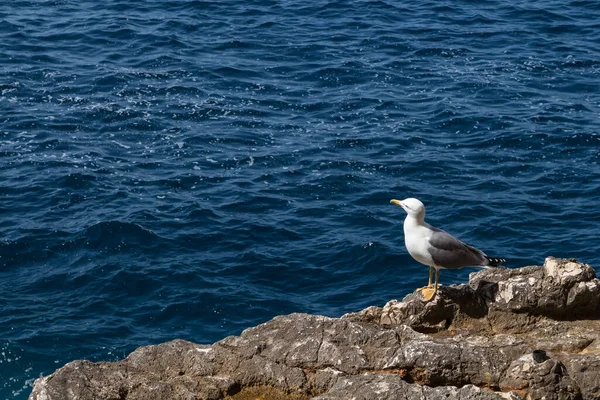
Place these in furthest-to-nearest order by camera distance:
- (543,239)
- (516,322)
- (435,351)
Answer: (543,239) → (516,322) → (435,351)

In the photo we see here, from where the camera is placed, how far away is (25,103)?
43.9 m

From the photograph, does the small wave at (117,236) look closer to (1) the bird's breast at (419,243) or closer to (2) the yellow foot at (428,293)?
(1) the bird's breast at (419,243)

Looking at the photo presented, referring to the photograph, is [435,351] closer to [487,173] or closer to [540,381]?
[540,381]

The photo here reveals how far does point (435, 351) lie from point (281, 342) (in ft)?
8.02

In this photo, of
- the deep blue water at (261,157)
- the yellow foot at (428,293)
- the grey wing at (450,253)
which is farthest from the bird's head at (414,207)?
the deep blue water at (261,157)

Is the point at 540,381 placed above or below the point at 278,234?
above

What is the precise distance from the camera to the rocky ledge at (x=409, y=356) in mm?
14188

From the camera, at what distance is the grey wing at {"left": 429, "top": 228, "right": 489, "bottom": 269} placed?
55.7 feet

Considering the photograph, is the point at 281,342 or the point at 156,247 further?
the point at 156,247

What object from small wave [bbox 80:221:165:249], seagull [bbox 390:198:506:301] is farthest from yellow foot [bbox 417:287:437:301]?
small wave [bbox 80:221:165:249]

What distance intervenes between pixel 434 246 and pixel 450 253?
30 cm

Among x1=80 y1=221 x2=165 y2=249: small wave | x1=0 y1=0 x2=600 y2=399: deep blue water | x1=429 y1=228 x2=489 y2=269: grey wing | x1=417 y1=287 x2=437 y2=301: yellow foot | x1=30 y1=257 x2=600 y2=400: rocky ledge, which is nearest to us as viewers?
x1=30 y1=257 x2=600 y2=400: rocky ledge

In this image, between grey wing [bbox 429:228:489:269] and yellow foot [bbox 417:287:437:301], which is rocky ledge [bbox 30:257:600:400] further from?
grey wing [bbox 429:228:489:269]

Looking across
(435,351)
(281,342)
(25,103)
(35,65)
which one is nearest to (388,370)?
(435,351)
